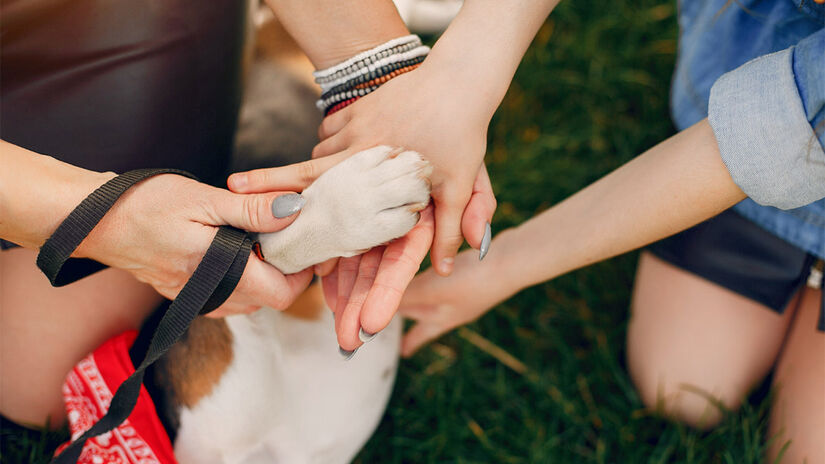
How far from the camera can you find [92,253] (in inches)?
50.3

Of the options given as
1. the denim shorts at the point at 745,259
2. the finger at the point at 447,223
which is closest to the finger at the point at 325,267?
the finger at the point at 447,223

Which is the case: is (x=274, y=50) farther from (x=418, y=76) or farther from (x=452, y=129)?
(x=452, y=129)

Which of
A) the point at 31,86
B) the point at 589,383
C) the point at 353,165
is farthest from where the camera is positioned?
the point at 589,383

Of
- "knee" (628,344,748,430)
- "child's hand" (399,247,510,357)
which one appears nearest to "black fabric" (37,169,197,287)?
"child's hand" (399,247,510,357)

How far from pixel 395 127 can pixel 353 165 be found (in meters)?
0.22

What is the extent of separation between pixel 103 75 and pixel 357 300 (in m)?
0.77

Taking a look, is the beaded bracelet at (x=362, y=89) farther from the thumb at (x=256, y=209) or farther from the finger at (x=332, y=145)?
the thumb at (x=256, y=209)

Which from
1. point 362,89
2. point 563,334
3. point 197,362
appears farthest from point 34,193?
point 563,334

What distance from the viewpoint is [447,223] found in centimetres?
144

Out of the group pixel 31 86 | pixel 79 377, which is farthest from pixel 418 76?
pixel 79 377

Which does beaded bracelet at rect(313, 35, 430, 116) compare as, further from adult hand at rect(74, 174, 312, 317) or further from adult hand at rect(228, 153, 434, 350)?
adult hand at rect(74, 174, 312, 317)

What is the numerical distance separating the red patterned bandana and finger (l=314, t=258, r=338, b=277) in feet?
1.51

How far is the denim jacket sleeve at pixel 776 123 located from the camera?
123 cm

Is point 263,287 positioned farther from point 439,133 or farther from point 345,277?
point 439,133
